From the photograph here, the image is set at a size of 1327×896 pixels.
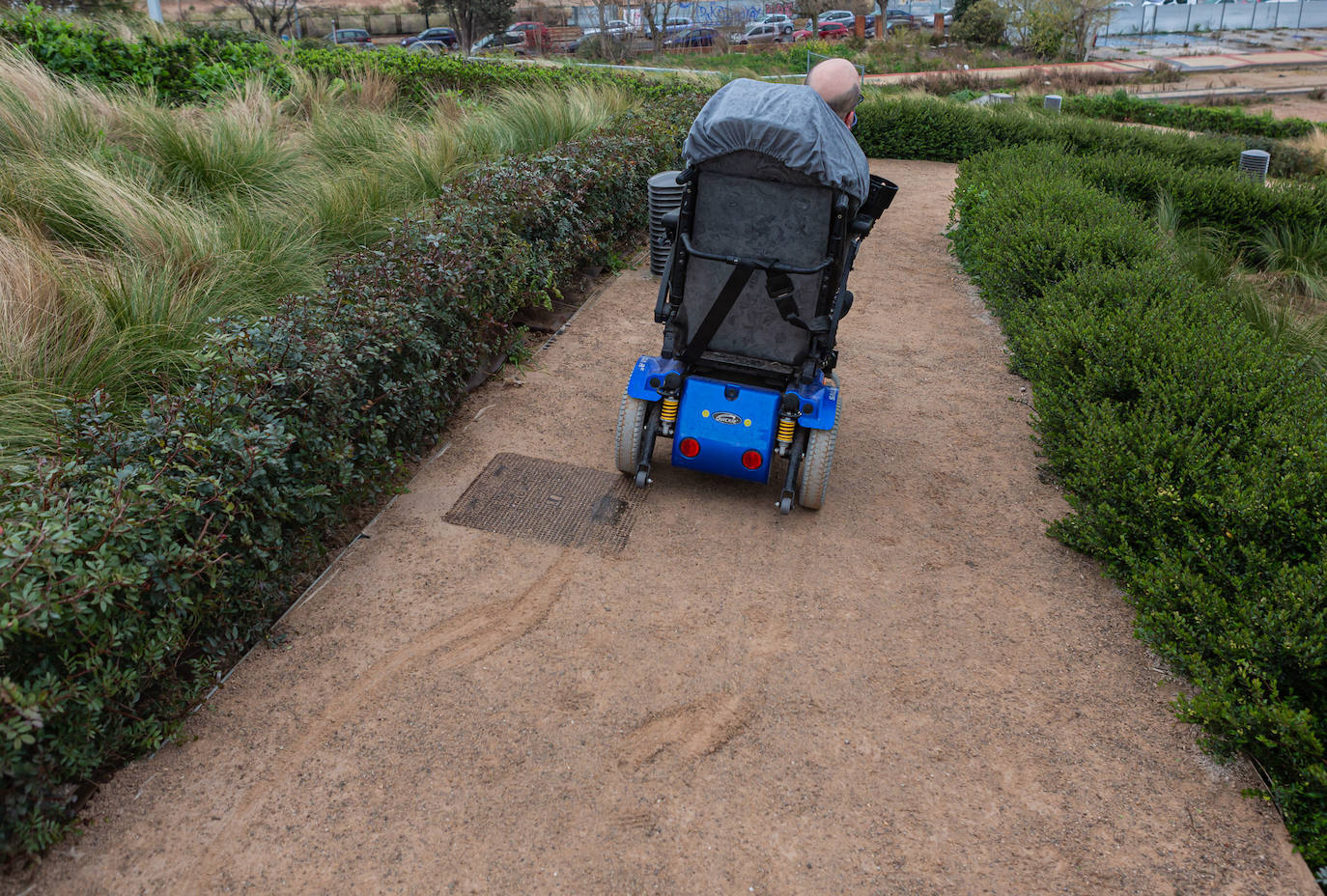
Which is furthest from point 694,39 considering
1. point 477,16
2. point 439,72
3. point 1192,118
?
point 439,72

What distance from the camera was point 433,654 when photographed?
327 centimetres

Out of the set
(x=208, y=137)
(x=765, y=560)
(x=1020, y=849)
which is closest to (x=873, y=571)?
(x=765, y=560)

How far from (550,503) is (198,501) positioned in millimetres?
1728

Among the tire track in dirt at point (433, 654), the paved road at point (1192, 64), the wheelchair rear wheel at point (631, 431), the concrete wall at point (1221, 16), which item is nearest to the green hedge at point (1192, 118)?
the paved road at point (1192, 64)

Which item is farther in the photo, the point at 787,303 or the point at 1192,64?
the point at 1192,64

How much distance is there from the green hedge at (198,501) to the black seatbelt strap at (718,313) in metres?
1.29

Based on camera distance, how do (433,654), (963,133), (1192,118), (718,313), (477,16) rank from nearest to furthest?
1. (433,654)
2. (718,313)
3. (963,133)
4. (1192,118)
5. (477,16)

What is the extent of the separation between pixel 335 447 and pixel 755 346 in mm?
Answer: 1982

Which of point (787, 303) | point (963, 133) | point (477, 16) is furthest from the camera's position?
point (477, 16)

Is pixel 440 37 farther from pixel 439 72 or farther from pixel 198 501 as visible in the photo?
pixel 198 501

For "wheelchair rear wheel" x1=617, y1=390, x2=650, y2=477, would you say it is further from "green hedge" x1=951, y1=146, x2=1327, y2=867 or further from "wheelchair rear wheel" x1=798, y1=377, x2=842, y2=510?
"green hedge" x1=951, y1=146, x2=1327, y2=867

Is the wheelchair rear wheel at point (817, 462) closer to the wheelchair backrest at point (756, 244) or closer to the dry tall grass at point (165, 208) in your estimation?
the wheelchair backrest at point (756, 244)

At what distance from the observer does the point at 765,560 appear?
3.91 meters

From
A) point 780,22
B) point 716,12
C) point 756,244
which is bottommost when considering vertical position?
point 756,244
